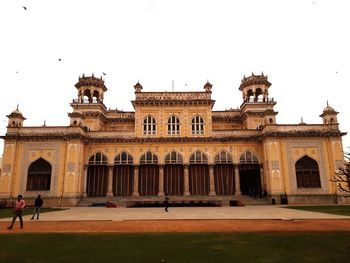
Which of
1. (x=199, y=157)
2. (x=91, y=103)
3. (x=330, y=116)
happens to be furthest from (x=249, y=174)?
(x=91, y=103)

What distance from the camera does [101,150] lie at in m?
35.9

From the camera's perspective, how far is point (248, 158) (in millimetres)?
35469

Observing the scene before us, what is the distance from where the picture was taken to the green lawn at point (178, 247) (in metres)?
7.96

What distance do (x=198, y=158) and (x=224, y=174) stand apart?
4.00 meters

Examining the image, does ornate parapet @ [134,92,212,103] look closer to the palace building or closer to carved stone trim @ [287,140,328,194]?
the palace building

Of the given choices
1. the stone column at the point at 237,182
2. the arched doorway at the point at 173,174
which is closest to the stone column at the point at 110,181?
the arched doorway at the point at 173,174

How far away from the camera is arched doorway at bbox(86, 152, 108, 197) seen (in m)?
35.3

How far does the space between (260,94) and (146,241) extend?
3687 centimetres

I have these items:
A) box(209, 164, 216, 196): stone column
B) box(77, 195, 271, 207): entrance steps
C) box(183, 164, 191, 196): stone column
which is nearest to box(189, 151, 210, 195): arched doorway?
box(209, 164, 216, 196): stone column

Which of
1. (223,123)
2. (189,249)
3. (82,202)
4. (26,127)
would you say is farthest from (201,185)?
(189,249)

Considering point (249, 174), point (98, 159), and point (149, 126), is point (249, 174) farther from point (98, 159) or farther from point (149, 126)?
point (98, 159)

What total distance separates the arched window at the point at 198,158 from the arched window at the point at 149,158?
477cm

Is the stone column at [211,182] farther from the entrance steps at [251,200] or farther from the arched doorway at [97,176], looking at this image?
the arched doorway at [97,176]

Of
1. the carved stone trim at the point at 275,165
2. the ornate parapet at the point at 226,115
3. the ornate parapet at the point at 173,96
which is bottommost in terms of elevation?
the carved stone trim at the point at 275,165
